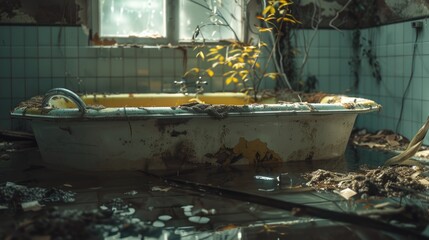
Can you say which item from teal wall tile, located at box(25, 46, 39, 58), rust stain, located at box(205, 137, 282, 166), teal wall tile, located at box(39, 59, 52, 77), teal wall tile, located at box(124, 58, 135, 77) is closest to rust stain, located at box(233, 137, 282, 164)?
rust stain, located at box(205, 137, 282, 166)

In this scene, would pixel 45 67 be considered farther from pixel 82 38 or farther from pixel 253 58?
pixel 253 58

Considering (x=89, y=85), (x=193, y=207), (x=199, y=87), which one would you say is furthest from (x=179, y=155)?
(x=89, y=85)

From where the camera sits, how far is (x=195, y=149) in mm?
3014

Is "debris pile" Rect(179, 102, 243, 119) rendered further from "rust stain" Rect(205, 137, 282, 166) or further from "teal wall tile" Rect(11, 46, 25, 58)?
"teal wall tile" Rect(11, 46, 25, 58)

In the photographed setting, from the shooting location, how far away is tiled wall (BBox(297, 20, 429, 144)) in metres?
3.96

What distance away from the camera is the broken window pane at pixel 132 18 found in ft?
14.4

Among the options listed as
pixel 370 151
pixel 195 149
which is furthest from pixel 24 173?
pixel 370 151

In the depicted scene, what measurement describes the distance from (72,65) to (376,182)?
289 centimetres

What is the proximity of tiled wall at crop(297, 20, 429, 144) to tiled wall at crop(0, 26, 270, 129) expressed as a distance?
1354mm

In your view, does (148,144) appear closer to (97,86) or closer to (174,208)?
(174,208)

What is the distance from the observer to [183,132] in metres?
2.94

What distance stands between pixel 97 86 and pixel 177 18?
3.26 feet

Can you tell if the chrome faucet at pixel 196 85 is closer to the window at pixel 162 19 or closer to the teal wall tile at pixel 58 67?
the window at pixel 162 19

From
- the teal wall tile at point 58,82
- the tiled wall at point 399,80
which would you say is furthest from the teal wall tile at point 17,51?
the tiled wall at point 399,80
